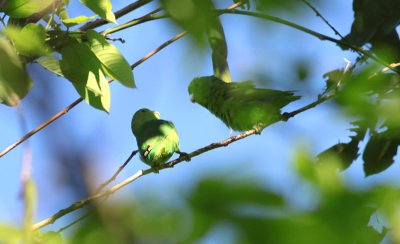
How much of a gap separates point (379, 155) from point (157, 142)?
4.43 ft

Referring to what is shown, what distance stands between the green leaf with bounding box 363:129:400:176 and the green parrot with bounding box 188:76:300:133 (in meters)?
0.58

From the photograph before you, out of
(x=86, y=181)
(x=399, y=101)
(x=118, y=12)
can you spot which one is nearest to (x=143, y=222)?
(x=86, y=181)

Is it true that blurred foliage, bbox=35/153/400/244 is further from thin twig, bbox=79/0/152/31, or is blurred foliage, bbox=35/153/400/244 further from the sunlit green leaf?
thin twig, bbox=79/0/152/31

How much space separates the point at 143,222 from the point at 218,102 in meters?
3.84

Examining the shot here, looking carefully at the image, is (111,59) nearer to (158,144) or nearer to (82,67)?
(82,67)

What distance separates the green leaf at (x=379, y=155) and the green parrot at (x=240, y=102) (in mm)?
582

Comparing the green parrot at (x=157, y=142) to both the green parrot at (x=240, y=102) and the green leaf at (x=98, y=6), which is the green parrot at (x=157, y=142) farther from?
the green leaf at (x=98, y=6)

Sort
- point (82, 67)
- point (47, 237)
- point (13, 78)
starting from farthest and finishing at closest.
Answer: point (82, 67)
point (47, 237)
point (13, 78)

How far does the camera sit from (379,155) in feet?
10.9

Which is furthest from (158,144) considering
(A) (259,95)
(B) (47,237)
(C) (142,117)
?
(B) (47,237)

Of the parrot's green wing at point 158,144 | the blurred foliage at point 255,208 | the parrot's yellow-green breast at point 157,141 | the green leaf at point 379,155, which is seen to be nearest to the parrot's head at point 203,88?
the parrot's yellow-green breast at point 157,141

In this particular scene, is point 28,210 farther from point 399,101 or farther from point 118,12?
point 118,12

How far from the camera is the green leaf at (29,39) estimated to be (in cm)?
172

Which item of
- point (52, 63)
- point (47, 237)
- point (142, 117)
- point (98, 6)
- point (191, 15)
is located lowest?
point (142, 117)
